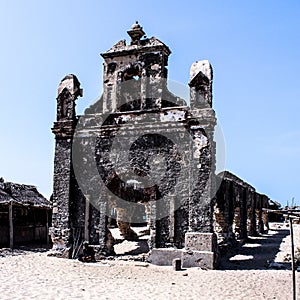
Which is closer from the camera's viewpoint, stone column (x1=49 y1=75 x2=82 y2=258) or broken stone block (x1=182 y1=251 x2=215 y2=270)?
broken stone block (x1=182 y1=251 x2=215 y2=270)

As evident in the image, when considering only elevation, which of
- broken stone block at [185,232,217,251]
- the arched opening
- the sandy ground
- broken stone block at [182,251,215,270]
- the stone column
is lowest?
the sandy ground

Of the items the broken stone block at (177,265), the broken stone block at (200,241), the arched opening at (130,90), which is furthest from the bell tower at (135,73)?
the broken stone block at (177,265)

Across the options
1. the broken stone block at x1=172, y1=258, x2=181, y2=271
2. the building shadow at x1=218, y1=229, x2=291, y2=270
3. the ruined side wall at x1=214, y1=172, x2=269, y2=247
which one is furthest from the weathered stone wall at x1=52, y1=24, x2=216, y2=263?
the ruined side wall at x1=214, y1=172, x2=269, y2=247

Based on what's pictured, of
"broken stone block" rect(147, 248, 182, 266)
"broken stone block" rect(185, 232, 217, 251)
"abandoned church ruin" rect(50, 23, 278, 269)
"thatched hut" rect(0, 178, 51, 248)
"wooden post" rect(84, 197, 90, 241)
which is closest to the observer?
"broken stone block" rect(185, 232, 217, 251)

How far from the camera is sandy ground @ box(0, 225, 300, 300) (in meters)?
9.04

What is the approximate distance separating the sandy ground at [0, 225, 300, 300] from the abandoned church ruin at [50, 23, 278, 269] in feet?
3.45

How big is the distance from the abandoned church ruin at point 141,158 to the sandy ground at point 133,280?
1.05 m

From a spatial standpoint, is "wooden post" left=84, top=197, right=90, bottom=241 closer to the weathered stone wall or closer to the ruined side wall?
the weathered stone wall

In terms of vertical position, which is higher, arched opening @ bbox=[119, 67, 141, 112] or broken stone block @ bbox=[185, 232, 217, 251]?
arched opening @ bbox=[119, 67, 141, 112]

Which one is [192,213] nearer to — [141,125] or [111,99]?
[141,125]

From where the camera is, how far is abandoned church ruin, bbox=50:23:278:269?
44.0ft

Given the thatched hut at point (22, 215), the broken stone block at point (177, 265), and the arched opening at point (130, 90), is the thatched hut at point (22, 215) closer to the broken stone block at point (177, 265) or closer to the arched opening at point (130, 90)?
the arched opening at point (130, 90)

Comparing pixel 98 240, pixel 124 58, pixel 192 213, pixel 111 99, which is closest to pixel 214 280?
pixel 192 213

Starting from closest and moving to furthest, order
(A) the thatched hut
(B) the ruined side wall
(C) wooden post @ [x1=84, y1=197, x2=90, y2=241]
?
(C) wooden post @ [x1=84, y1=197, x2=90, y2=241], (B) the ruined side wall, (A) the thatched hut
